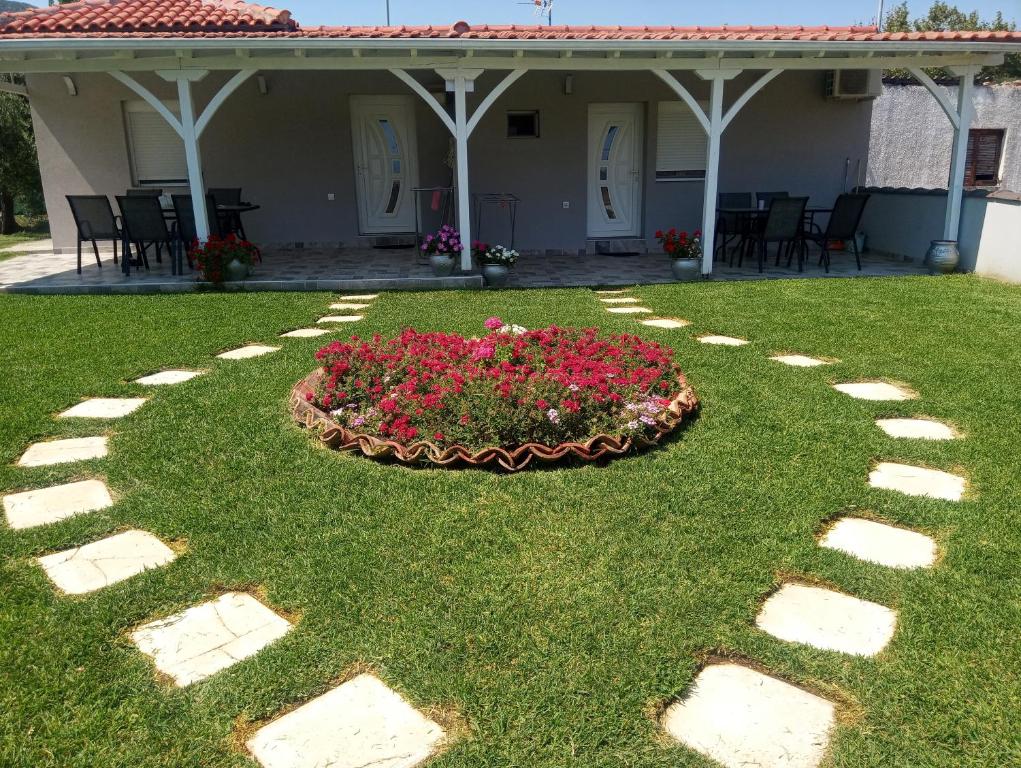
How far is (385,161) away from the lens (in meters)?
10.7

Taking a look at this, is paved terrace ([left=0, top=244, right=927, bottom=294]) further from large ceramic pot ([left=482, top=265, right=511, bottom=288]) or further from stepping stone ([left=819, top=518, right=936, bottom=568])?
stepping stone ([left=819, top=518, right=936, bottom=568])

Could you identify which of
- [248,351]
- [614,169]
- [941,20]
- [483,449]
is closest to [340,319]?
[248,351]

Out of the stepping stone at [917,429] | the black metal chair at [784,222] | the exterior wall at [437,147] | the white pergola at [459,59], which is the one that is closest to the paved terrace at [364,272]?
the black metal chair at [784,222]

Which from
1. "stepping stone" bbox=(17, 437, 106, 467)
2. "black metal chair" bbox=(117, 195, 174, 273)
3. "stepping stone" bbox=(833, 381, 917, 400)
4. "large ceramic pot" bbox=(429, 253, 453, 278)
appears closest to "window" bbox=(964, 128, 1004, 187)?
"large ceramic pot" bbox=(429, 253, 453, 278)

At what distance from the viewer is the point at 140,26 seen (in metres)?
8.00

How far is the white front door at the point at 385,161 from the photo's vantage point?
10539 millimetres

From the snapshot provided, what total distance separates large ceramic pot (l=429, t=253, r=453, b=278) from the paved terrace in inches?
5.8

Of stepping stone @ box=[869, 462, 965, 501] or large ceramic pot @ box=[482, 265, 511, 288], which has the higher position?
large ceramic pot @ box=[482, 265, 511, 288]

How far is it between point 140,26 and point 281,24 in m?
1.59

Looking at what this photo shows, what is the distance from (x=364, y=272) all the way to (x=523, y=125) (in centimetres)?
353

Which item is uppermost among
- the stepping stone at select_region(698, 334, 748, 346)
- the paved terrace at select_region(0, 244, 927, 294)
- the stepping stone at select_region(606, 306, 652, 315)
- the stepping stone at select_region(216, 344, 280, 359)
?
the paved terrace at select_region(0, 244, 927, 294)

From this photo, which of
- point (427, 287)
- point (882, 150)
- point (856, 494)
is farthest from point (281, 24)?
point (882, 150)

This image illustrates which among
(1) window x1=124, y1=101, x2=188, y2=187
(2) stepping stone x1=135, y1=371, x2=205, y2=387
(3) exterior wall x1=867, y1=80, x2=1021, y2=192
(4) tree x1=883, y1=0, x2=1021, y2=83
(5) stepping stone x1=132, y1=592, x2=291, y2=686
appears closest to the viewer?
(5) stepping stone x1=132, y1=592, x2=291, y2=686

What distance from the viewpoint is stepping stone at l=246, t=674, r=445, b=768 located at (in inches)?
66.1
